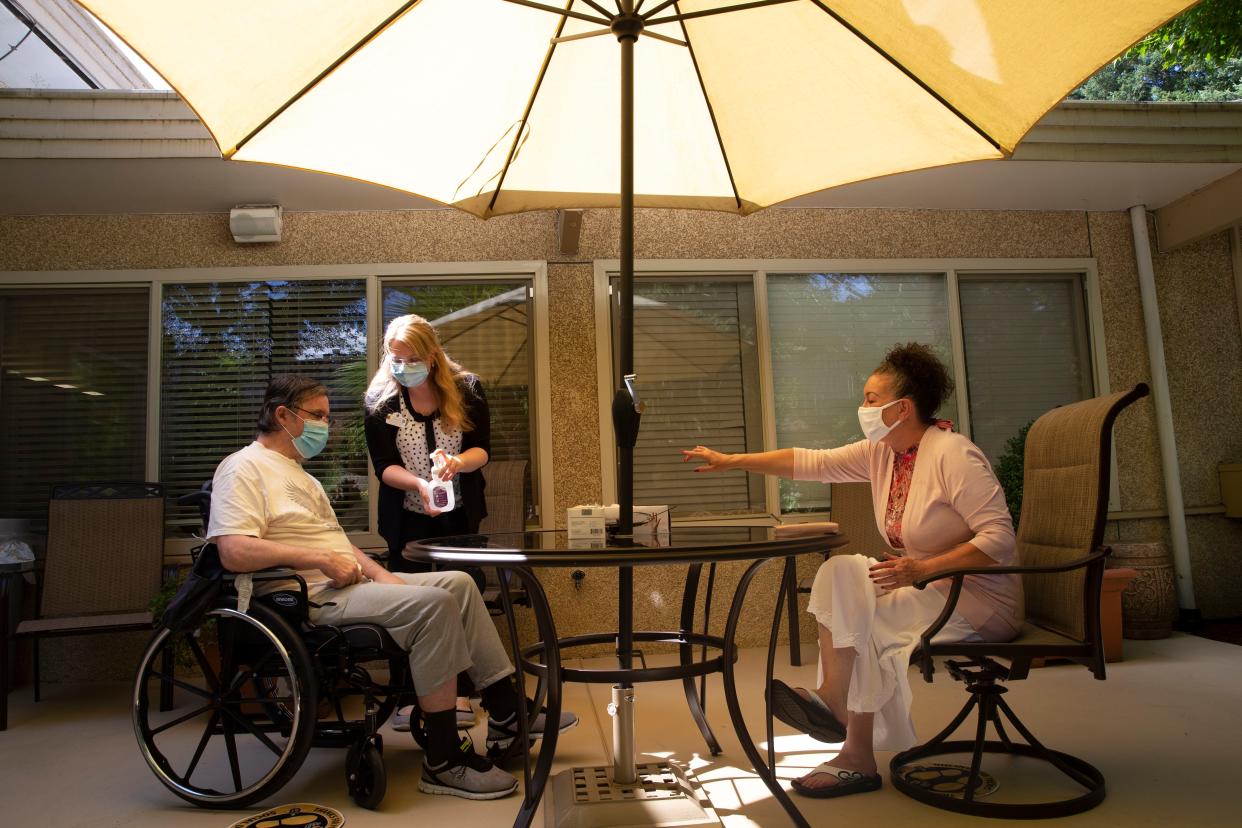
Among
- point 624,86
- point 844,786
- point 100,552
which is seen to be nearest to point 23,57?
point 100,552

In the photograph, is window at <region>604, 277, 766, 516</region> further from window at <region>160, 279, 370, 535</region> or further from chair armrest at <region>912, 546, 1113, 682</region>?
chair armrest at <region>912, 546, 1113, 682</region>

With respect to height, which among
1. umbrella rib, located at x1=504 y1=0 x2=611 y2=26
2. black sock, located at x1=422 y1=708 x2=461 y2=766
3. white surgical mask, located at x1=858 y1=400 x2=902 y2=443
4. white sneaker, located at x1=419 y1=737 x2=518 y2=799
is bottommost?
white sneaker, located at x1=419 y1=737 x2=518 y2=799

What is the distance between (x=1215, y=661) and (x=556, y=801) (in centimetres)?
331

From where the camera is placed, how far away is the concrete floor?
7.87 ft

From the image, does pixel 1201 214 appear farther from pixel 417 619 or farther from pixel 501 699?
pixel 417 619

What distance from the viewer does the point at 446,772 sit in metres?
2.59

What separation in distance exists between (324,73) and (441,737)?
1.80m

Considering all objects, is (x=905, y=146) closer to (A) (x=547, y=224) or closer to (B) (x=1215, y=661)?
(A) (x=547, y=224)

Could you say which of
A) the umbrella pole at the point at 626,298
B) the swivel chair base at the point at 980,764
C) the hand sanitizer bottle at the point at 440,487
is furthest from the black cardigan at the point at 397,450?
the swivel chair base at the point at 980,764

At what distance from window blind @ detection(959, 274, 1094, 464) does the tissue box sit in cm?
343

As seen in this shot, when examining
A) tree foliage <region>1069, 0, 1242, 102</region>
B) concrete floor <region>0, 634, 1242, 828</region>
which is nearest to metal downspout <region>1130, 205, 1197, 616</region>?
concrete floor <region>0, 634, 1242, 828</region>

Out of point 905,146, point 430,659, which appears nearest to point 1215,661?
point 905,146

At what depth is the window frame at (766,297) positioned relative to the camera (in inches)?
189

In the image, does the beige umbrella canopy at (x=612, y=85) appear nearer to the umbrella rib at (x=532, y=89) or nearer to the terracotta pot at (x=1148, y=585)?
the umbrella rib at (x=532, y=89)
